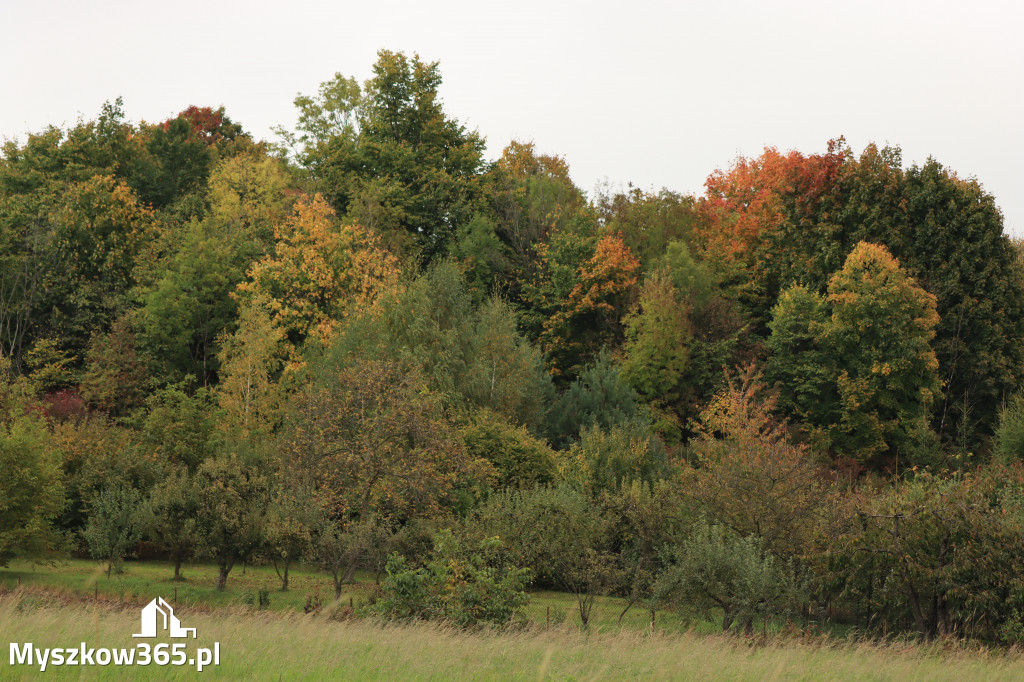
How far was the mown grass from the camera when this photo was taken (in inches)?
574

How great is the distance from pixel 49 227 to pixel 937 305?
52.8 metres

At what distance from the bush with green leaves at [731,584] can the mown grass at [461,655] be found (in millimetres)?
3332

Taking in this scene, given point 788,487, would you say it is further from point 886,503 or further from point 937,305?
point 937,305

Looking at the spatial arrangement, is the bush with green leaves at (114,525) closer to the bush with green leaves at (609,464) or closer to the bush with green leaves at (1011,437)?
the bush with green leaves at (609,464)

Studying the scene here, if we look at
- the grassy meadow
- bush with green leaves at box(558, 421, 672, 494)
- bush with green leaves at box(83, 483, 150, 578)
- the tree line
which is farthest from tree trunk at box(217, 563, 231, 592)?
bush with green leaves at box(558, 421, 672, 494)

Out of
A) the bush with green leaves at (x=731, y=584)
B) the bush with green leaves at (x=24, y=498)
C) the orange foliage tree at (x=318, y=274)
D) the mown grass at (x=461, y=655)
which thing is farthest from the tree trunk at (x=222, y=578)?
the orange foliage tree at (x=318, y=274)

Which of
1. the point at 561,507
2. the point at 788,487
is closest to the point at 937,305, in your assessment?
the point at 788,487

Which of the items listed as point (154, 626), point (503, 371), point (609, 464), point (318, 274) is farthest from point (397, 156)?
point (154, 626)

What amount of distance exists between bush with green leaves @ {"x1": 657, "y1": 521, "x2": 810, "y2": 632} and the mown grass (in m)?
3.33

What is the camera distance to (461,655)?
1628 cm

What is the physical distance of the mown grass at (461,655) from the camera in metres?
14.6

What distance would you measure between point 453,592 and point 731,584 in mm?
7602

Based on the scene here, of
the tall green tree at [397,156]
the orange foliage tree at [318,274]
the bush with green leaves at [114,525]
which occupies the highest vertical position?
the tall green tree at [397,156]

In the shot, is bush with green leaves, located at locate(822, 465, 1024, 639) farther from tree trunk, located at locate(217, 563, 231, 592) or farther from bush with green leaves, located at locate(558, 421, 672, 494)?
tree trunk, located at locate(217, 563, 231, 592)
